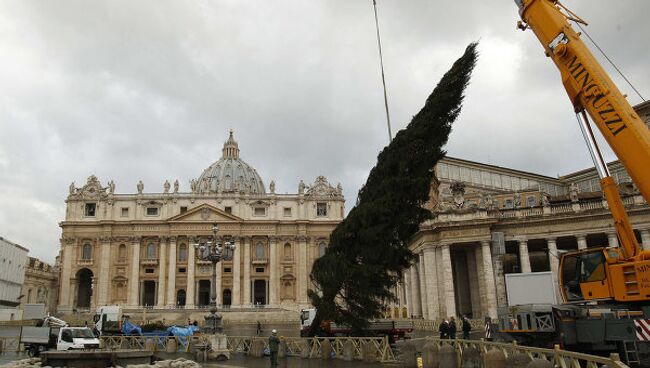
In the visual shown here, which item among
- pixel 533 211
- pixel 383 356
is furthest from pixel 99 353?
pixel 533 211

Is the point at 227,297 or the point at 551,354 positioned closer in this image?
the point at 551,354

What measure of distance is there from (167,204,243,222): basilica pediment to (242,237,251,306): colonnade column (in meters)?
3.99

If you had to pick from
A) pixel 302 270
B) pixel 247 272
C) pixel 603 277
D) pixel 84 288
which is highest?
pixel 302 270

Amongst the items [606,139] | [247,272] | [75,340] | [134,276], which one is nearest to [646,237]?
[606,139]

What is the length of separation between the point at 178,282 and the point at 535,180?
53.3 m

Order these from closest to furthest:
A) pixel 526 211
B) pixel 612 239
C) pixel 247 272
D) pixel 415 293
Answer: pixel 612 239
pixel 526 211
pixel 415 293
pixel 247 272

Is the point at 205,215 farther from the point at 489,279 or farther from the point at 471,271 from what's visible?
the point at 489,279

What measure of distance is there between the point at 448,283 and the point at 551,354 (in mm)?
23751

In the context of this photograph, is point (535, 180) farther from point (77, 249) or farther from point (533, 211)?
point (77, 249)

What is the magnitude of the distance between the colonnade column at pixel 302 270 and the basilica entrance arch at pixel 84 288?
3303 cm

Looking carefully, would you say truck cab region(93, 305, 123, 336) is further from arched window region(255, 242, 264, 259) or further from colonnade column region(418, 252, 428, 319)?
arched window region(255, 242, 264, 259)

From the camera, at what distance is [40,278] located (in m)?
89.9

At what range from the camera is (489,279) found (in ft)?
111

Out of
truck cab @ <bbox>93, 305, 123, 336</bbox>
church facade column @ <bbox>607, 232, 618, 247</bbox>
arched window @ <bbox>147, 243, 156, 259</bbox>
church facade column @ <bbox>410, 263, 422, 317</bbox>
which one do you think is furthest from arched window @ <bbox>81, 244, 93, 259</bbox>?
church facade column @ <bbox>607, 232, 618, 247</bbox>
